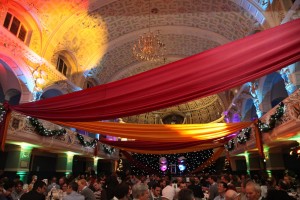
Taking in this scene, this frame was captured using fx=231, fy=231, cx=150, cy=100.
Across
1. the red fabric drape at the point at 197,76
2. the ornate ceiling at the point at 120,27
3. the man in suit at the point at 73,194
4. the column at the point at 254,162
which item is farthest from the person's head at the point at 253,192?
the column at the point at 254,162

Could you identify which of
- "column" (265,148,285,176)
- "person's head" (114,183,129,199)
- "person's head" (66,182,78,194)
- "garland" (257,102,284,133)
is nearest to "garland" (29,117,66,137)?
"person's head" (66,182,78,194)

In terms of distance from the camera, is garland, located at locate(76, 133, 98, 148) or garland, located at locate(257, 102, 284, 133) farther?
garland, located at locate(76, 133, 98, 148)

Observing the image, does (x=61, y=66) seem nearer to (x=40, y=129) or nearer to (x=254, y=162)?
(x=40, y=129)

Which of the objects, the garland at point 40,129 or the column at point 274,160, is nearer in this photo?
the garland at point 40,129

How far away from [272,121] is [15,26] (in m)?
10.4

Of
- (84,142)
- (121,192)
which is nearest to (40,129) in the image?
(84,142)

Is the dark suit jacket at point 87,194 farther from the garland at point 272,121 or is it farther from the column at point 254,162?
the column at point 254,162

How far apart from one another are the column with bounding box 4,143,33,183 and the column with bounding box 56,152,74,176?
10.5ft

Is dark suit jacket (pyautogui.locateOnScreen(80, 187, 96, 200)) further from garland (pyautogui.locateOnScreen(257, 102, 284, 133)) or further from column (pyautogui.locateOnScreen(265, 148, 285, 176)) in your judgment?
column (pyautogui.locateOnScreen(265, 148, 285, 176))

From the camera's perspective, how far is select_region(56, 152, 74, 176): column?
1250 cm

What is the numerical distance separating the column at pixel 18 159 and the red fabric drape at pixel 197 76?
22.0 feet

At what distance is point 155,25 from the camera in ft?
44.4

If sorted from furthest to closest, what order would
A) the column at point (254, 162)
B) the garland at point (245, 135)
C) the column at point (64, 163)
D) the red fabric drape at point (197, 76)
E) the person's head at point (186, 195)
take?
the column at point (254, 162) → the column at point (64, 163) → the garland at point (245, 135) → the red fabric drape at point (197, 76) → the person's head at point (186, 195)

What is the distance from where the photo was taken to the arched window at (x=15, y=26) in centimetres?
903
